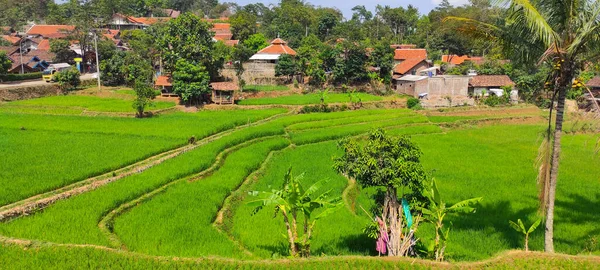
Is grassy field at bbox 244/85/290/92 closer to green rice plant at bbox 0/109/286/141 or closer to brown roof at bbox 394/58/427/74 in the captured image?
green rice plant at bbox 0/109/286/141

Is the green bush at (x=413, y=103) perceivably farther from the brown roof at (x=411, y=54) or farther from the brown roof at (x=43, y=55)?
the brown roof at (x=43, y=55)

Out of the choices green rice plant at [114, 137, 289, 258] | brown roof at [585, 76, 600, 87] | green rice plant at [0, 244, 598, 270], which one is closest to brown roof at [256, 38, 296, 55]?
brown roof at [585, 76, 600, 87]

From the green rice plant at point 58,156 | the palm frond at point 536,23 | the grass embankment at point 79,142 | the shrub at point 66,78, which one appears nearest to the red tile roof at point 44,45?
the shrub at point 66,78

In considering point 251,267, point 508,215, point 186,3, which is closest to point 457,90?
point 508,215

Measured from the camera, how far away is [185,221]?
10.7m

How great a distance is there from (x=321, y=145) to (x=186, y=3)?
85.0 metres

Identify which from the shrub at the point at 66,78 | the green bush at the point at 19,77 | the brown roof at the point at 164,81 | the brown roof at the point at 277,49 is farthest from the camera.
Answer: the brown roof at the point at 277,49

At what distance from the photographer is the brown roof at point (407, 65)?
128ft

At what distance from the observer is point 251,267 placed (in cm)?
749

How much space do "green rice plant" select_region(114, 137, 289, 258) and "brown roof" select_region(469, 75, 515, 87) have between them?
25.2 meters

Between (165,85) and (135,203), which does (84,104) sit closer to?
(165,85)

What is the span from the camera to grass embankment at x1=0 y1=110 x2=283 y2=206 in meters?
13.8

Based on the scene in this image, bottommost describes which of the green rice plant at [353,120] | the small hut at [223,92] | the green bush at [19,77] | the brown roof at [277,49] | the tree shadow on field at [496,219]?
the tree shadow on field at [496,219]

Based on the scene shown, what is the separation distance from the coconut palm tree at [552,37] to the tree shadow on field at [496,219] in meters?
1.74
